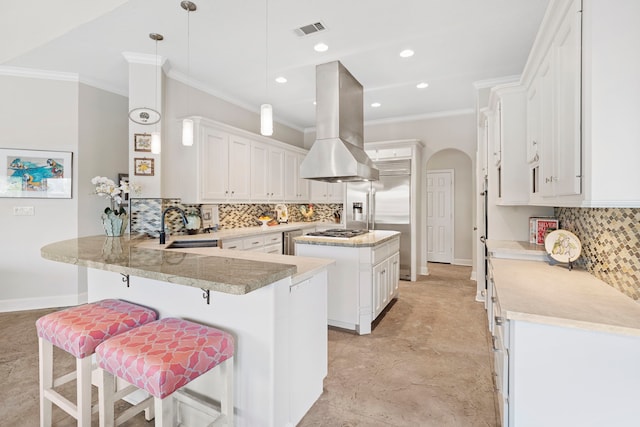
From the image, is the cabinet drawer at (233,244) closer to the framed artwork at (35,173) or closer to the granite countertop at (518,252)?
the framed artwork at (35,173)

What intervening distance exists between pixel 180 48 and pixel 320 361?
3.25m

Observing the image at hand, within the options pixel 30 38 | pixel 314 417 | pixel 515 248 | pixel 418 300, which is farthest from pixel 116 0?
pixel 418 300

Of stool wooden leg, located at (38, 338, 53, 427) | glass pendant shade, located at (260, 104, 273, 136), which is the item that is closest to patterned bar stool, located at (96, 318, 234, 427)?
stool wooden leg, located at (38, 338, 53, 427)

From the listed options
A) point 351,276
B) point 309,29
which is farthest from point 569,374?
point 309,29

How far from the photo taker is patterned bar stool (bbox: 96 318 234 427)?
119 cm

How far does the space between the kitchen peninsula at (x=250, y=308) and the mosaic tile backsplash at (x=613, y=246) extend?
156 cm

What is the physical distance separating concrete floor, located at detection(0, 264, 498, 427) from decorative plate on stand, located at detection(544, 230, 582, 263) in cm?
102

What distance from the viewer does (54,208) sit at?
3.71m

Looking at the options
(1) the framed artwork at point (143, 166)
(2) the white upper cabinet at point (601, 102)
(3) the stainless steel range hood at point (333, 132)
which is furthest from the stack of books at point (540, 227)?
(1) the framed artwork at point (143, 166)

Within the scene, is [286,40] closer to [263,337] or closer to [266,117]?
[266,117]

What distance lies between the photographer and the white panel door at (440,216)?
6.61 m

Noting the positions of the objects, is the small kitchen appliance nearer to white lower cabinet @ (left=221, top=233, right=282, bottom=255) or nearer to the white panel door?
white lower cabinet @ (left=221, top=233, right=282, bottom=255)

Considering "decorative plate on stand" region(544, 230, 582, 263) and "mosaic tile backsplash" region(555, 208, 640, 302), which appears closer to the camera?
"mosaic tile backsplash" region(555, 208, 640, 302)

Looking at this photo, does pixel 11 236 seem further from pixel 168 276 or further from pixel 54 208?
pixel 168 276
